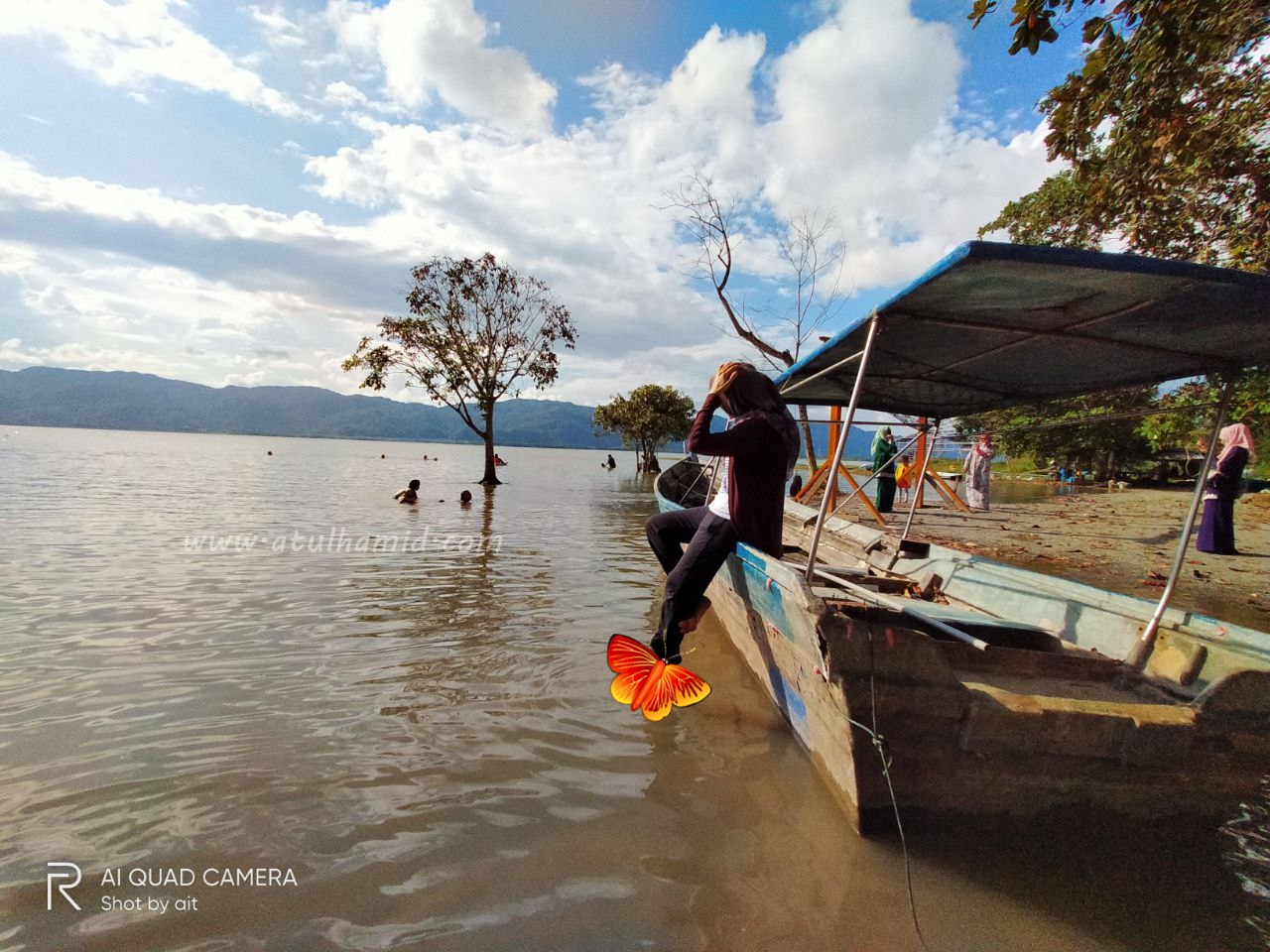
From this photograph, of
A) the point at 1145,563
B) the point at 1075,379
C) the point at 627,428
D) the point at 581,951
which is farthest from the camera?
the point at 627,428

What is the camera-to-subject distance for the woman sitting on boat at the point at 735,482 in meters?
3.97

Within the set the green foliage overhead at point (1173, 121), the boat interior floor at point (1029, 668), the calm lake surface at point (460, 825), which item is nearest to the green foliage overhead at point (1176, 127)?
the green foliage overhead at point (1173, 121)

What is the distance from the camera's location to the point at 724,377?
4.09m

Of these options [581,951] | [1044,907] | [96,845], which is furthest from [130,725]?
[1044,907]

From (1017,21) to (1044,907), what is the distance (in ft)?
15.6

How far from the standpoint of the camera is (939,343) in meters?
4.21

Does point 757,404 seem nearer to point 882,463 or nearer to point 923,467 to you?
point 923,467

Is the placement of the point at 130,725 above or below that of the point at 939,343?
below

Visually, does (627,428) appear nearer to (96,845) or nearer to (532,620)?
(532,620)

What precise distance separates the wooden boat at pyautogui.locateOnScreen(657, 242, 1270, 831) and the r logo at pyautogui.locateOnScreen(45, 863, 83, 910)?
3328mm

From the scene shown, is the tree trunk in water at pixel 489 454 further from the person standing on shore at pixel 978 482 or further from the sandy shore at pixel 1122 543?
the person standing on shore at pixel 978 482

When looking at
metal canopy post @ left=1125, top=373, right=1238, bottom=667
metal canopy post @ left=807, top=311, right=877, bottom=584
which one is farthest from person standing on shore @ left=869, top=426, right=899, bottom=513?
metal canopy post @ left=807, top=311, right=877, bottom=584

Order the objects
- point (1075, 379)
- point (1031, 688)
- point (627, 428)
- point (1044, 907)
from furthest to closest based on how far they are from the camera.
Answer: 1. point (627, 428)
2. point (1075, 379)
3. point (1031, 688)
4. point (1044, 907)

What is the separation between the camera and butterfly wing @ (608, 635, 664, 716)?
4.16 meters
